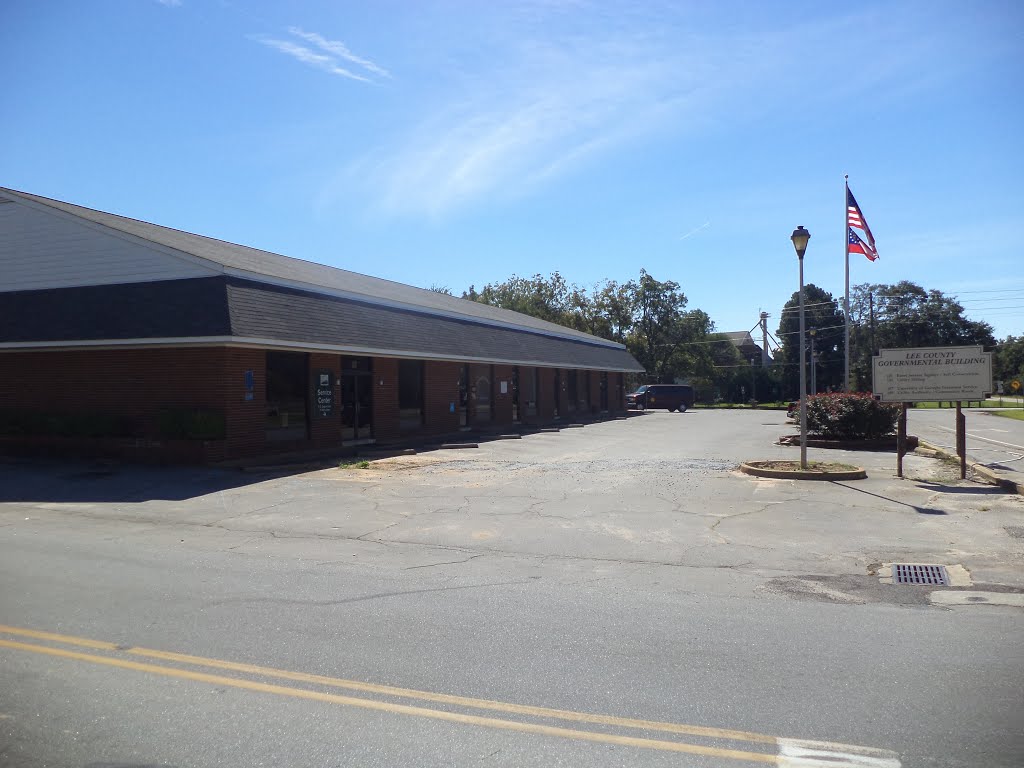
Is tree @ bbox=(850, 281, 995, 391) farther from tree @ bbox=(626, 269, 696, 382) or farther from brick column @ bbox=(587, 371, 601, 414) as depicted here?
brick column @ bbox=(587, 371, 601, 414)

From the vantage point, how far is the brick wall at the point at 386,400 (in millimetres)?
22031

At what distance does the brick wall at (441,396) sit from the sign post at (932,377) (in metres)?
13.5

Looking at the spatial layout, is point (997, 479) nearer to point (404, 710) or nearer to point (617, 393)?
point (404, 710)

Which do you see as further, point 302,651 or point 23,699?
point 302,651

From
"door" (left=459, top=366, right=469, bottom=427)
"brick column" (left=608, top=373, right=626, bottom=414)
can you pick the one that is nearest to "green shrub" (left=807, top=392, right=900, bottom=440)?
"door" (left=459, top=366, right=469, bottom=427)

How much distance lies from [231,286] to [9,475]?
5.89 metres

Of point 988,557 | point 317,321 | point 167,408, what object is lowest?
point 988,557

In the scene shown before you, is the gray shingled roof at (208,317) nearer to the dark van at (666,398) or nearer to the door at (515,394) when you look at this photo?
the door at (515,394)

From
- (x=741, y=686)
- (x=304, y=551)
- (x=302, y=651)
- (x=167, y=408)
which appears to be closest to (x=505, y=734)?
(x=741, y=686)

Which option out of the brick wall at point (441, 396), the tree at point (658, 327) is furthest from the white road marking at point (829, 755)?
the tree at point (658, 327)

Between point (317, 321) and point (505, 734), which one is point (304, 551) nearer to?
point (505, 734)

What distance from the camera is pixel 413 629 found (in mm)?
5816

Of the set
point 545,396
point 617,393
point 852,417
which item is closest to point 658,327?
point 617,393

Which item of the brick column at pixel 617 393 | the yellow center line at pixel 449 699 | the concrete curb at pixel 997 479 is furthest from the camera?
the brick column at pixel 617 393
